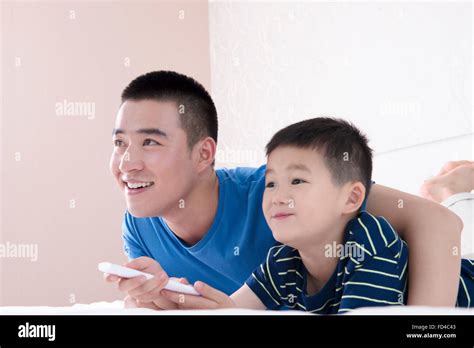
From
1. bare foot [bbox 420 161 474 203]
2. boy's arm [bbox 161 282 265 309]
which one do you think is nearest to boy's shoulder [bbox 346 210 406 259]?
boy's arm [bbox 161 282 265 309]

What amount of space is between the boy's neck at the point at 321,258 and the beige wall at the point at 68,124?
4.38ft

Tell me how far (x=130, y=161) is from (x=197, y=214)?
17cm

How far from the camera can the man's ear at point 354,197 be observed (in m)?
0.82

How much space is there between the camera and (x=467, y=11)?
123 centimetres

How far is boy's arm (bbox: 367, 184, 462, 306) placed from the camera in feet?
2.57

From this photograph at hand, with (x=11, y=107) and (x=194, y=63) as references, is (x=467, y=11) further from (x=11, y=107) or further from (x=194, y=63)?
(x=11, y=107)

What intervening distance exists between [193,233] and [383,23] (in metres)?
0.63

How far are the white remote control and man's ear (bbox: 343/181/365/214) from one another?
0.77 ft

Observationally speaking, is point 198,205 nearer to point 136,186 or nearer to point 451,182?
point 136,186
